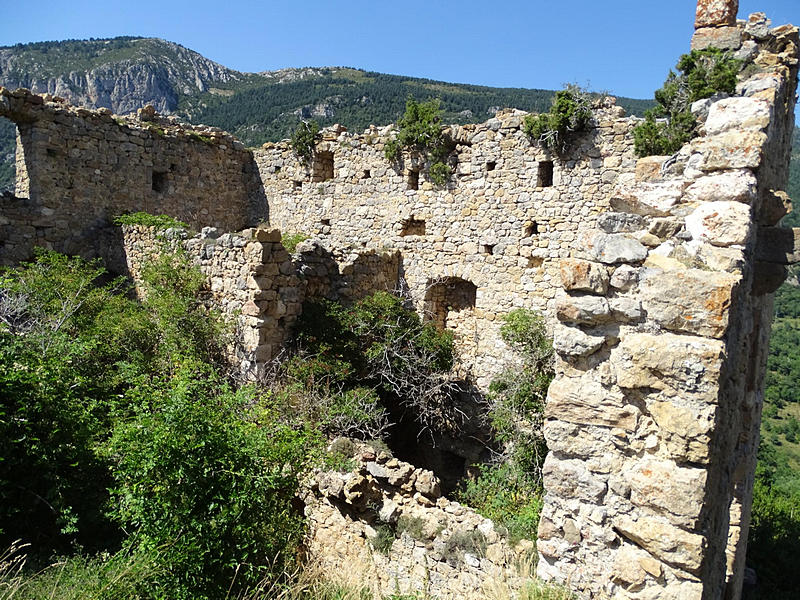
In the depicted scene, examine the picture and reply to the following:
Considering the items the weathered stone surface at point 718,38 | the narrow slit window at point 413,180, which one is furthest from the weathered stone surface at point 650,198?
the narrow slit window at point 413,180

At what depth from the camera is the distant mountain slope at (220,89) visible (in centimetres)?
3000

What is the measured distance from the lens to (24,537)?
4.39 meters

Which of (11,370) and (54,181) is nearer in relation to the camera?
(11,370)

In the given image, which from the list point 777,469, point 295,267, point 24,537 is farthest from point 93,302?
point 777,469

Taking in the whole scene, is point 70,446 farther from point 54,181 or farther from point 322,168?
point 322,168

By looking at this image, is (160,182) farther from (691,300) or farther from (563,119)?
(691,300)

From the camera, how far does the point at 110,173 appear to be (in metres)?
10.6

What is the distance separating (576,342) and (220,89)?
4490 centimetres

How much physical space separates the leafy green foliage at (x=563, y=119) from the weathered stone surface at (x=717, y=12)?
1.71 metres

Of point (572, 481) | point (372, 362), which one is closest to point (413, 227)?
point (372, 362)

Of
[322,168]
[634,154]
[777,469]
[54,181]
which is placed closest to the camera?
[634,154]

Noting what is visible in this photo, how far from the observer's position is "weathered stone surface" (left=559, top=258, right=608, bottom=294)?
3.31m

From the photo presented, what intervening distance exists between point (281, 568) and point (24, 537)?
207 centimetres

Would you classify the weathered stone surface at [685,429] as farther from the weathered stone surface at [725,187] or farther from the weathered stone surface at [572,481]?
the weathered stone surface at [725,187]
